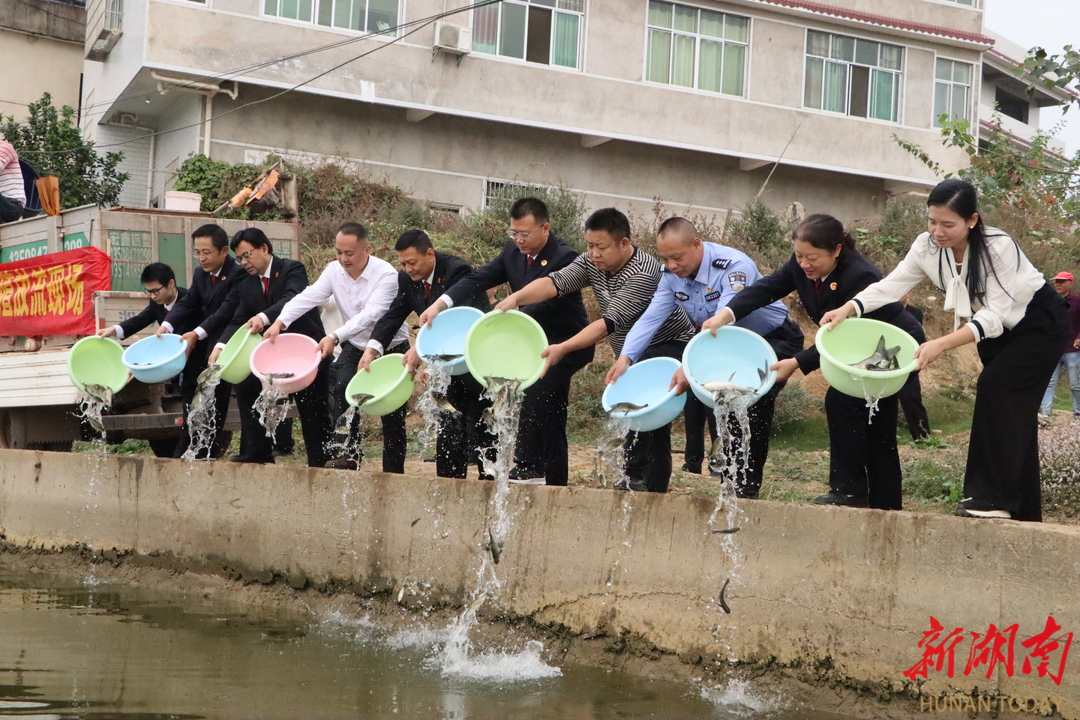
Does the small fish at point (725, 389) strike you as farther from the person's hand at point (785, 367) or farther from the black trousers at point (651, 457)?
the black trousers at point (651, 457)

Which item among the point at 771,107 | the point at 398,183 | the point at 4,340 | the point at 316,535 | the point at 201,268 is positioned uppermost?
the point at 771,107

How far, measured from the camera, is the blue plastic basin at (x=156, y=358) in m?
7.38

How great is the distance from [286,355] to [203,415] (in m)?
1.23

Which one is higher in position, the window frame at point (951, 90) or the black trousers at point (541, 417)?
the window frame at point (951, 90)

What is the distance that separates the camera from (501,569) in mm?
5566

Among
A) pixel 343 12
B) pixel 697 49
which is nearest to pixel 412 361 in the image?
pixel 343 12

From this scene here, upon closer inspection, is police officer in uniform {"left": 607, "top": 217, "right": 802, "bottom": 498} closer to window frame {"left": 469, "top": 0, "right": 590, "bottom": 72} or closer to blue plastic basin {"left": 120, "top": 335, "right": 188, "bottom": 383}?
blue plastic basin {"left": 120, "top": 335, "right": 188, "bottom": 383}

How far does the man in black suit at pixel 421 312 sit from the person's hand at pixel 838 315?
2.19 meters

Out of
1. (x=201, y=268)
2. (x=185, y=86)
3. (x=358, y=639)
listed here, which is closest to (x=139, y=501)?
(x=201, y=268)

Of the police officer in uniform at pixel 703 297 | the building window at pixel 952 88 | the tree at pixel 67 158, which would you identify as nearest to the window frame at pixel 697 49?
the building window at pixel 952 88

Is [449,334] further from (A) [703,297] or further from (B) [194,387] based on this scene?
(B) [194,387]

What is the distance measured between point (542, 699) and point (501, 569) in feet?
3.42

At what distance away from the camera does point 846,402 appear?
16.4 feet

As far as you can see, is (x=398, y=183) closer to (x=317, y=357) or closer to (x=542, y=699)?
(x=317, y=357)
